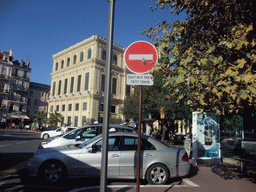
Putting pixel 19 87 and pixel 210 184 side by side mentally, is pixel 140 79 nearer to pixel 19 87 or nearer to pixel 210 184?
pixel 210 184

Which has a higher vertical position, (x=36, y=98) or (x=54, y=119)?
(x=36, y=98)

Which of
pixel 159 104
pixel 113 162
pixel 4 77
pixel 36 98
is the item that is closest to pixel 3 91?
pixel 4 77

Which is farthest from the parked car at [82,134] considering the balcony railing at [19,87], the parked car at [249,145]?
the balcony railing at [19,87]

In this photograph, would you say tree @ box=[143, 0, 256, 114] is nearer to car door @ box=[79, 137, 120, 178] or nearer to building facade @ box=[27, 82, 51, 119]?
car door @ box=[79, 137, 120, 178]

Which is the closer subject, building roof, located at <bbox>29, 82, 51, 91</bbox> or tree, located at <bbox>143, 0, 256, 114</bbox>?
tree, located at <bbox>143, 0, 256, 114</bbox>

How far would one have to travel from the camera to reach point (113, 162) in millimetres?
5840

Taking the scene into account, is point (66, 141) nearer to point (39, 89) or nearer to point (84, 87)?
point (84, 87)

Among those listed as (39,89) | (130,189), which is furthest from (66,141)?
(39,89)

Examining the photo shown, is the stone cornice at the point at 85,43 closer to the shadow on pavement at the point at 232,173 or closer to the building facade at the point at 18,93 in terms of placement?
the building facade at the point at 18,93

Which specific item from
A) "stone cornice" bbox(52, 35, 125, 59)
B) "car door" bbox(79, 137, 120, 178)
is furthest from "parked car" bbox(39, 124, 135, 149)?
"stone cornice" bbox(52, 35, 125, 59)

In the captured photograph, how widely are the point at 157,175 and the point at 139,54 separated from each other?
11.8 feet

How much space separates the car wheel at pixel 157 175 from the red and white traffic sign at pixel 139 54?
320 cm

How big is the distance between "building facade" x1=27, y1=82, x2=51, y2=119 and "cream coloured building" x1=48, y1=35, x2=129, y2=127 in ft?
39.2

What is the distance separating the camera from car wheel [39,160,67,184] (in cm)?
568
